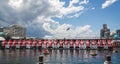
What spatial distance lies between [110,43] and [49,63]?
387 feet

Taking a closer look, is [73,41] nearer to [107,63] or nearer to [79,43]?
[79,43]

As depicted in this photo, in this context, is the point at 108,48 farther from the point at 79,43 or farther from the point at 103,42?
the point at 79,43

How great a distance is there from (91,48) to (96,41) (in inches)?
246

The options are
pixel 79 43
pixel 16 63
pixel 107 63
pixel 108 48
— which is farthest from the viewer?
pixel 79 43

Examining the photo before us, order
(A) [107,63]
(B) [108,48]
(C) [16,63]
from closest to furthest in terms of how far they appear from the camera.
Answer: (A) [107,63] < (C) [16,63] < (B) [108,48]

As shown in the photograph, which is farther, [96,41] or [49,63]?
[96,41]

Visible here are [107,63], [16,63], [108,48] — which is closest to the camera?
[107,63]

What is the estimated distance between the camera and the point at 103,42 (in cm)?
19075

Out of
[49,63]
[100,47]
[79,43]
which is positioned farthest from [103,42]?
[49,63]

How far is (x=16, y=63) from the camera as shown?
74.1m

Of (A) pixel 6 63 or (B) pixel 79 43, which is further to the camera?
(B) pixel 79 43

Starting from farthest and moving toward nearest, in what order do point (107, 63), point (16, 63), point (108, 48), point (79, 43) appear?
point (79, 43), point (108, 48), point (16, 63), point (107, 63)

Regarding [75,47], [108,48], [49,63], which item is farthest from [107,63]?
[75,47]

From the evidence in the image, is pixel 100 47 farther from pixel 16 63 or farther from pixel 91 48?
pixel 16 63
